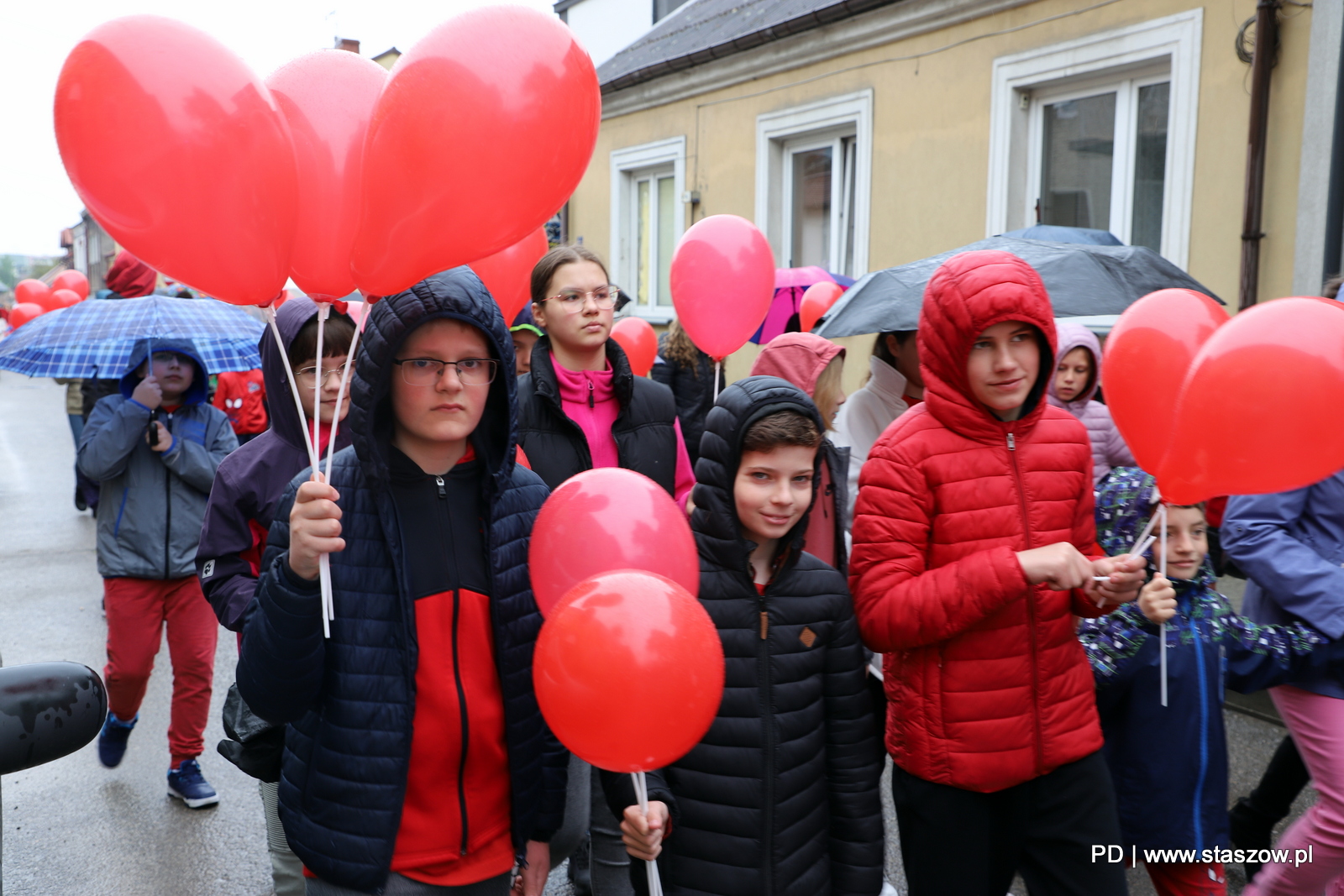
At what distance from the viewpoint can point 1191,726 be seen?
9.36 feet

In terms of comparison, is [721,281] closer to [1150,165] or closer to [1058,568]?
[1058,568]

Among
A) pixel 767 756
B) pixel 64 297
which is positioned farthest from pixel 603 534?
pixel 64 297

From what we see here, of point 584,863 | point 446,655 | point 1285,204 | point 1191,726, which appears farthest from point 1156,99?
point 446,655

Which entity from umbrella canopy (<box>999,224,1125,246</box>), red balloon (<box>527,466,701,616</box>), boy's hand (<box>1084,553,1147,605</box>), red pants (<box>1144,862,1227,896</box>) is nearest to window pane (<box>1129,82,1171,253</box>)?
umbrella canopy (<box>999,224,1125,246</box>)

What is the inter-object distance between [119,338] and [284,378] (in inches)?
58.9

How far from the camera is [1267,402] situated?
2.20 meters

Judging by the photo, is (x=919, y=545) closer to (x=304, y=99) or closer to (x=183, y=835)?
(x=304, y=99)

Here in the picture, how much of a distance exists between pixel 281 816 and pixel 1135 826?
7.52ft

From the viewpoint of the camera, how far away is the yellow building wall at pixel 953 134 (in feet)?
20.6

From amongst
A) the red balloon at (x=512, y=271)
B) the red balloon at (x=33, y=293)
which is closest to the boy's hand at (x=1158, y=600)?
the red balloon at (x=512, y=271)

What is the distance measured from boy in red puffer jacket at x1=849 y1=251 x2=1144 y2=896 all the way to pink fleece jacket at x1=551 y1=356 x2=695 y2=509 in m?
1.21

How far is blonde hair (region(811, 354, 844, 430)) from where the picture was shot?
3883 millimetres

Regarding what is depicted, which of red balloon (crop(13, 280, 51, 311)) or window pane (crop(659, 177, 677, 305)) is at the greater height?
window pane (crop(659, 177, 677, 305))

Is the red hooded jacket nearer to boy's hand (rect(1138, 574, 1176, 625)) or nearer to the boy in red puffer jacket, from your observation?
the boy in red puffer jacket
